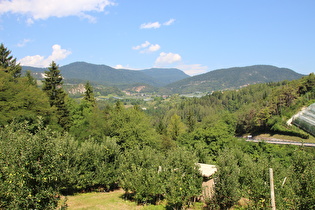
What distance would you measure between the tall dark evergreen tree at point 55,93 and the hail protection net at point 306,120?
83996 millimetres

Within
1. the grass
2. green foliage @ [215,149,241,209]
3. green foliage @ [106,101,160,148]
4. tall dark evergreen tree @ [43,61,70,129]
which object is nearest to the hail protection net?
green foliage @ [106,101,160,148]

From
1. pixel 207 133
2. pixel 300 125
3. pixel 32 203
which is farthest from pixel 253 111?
pixel 32 203

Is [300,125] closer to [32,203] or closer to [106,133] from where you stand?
[106,133]

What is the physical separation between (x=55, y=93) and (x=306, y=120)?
8802 centimetres

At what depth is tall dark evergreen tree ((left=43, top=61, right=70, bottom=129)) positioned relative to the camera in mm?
40094

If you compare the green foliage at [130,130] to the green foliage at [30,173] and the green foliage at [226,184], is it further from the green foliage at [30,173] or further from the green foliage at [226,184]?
the green foliage at [30,173]

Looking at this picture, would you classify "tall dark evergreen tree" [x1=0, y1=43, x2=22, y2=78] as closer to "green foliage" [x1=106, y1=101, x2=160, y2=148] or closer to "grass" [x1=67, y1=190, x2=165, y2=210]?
"green foliage" [x1=106, y1=101, x2=160, y2=148]

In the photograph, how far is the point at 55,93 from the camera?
4075cm

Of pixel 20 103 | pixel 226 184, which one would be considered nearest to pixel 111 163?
pixel 226 184

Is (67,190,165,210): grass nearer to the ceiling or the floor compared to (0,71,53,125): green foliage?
nearer to the floor

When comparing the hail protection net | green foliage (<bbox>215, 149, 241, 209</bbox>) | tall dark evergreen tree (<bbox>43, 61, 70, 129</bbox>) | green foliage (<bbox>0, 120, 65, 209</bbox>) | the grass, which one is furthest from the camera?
the hail protection net

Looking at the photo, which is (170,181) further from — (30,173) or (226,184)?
(30,173)

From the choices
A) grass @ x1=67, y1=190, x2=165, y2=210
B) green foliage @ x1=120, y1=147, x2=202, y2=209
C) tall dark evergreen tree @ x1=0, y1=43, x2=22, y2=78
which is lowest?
grass @ x1=67, y1=190, x2=165, y2=210

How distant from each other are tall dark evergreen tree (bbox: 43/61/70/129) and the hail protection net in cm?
8400
